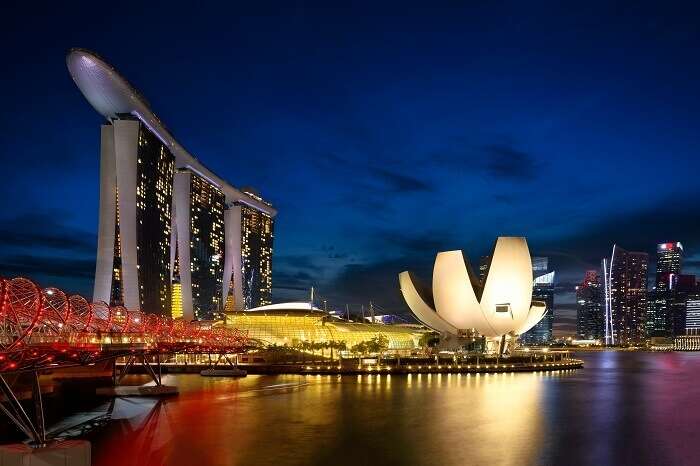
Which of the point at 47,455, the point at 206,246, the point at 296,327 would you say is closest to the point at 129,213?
the point at 296,327

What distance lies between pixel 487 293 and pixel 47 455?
148ft

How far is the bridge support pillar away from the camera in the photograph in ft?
39.0

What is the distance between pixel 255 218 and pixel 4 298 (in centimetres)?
10096

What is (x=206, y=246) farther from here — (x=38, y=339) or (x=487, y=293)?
(x=38, y=339)

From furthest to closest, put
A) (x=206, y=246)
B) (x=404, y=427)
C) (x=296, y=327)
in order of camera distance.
Answer: 1. (x=206, y=246)
2. (x=296, y=327)
3. (x=404, y=427)

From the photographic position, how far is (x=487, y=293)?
178ft

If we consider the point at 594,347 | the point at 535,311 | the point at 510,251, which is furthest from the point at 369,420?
the point at 594,347

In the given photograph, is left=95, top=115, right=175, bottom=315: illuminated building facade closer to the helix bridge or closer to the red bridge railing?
the red bridge railing

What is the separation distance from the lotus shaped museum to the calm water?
20281mm

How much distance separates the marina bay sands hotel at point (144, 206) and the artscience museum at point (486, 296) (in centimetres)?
2187

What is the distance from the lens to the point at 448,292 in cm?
5562

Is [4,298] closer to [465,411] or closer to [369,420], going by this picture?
[369,420]

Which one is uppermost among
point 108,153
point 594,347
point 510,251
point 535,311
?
point 108,153

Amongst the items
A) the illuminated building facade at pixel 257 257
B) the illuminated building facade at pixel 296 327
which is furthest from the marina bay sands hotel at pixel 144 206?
the illuminated building facade at pixel 257 257
